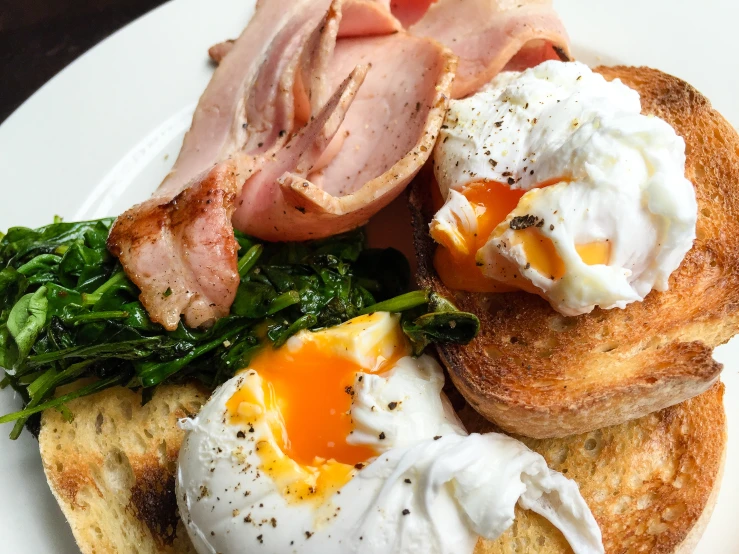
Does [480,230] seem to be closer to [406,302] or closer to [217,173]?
[406,302]

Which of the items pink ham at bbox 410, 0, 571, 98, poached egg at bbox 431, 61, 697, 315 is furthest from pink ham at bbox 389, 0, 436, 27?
poached egg at bbox 431, 61, 697, 315

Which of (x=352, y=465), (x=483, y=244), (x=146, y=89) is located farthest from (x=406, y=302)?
(x=146, y=89)

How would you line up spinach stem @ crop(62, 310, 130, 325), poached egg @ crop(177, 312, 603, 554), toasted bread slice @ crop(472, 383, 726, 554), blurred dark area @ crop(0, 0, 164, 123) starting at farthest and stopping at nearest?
blurred dark area @ crop(0, 0, 164, 123) < spinach stem @ crop(62, 310, 130, 325) < toasted bread slice @ crop(472, 383, 726, 554) < poached egg @ crop(177, 312, 603, 554)

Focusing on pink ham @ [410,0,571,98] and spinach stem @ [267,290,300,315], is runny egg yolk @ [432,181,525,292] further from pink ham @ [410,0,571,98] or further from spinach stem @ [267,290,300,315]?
pink ham @ [410,0,571,98]

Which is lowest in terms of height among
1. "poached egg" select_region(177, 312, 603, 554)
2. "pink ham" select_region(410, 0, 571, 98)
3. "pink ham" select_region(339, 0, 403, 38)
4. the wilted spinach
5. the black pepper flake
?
"poached egg" select_region(177, 312, 603, 554)

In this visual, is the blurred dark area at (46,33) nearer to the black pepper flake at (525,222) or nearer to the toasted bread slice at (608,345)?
the toasted bread slice at (608,345)

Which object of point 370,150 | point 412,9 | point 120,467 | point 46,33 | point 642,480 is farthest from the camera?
point 46,33

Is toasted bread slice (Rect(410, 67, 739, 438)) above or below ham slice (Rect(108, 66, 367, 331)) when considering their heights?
below
